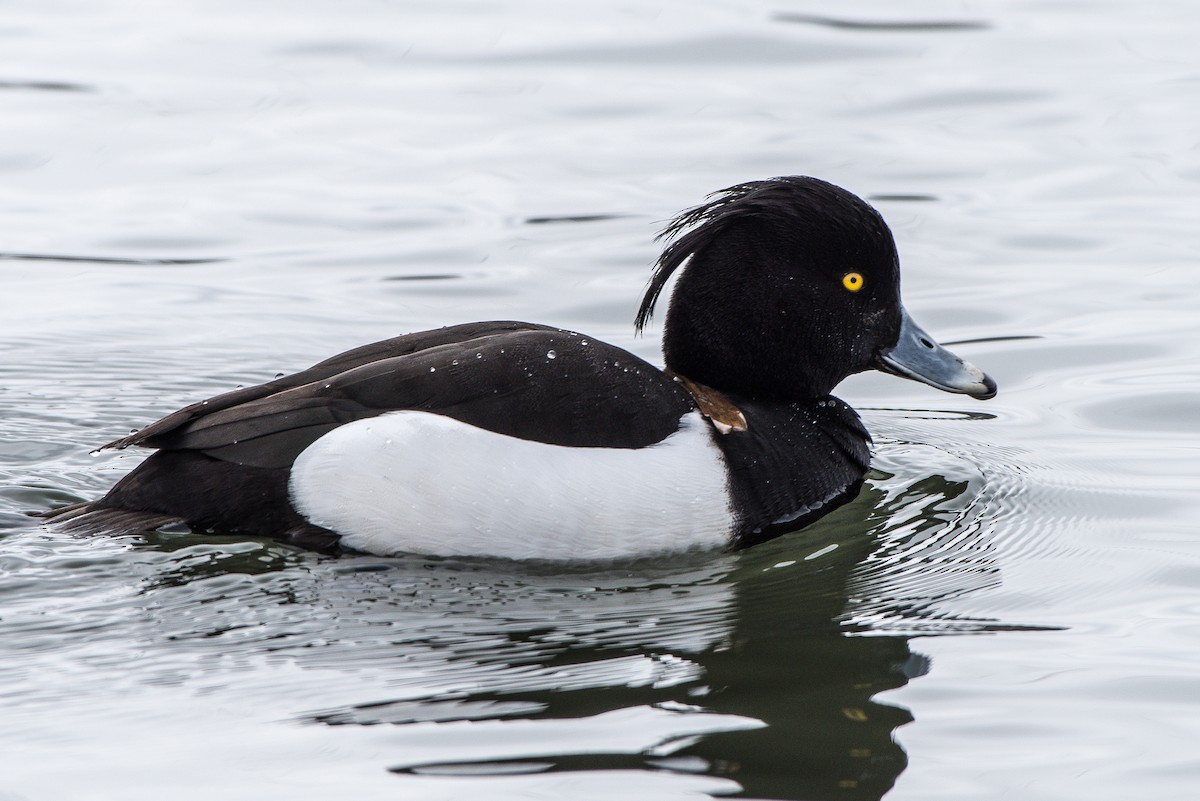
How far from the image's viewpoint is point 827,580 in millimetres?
6090

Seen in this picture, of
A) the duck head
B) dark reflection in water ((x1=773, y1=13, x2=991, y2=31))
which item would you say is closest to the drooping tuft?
the duck head

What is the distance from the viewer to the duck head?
656 cm

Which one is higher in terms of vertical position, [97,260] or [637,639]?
[97,260]

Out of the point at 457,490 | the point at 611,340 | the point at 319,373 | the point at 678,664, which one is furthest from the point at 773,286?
the point at 611,340

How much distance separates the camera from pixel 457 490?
575 cm

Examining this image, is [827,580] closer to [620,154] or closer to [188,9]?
[620,154]

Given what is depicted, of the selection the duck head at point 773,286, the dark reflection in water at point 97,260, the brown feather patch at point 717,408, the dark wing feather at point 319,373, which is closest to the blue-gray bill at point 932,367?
the duck head at point 773,286

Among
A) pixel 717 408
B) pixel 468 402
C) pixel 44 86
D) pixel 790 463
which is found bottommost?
pixel 790 463

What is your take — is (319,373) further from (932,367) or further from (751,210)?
(932,367)

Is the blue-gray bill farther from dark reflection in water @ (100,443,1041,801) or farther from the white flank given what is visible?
the white flank

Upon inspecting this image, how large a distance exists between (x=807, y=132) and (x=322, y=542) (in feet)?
23.2

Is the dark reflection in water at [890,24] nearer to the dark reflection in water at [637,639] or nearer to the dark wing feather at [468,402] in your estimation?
the dark reflection in water at [637,639]

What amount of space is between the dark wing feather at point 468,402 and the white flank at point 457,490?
5 cm

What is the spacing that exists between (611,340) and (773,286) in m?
2.36
